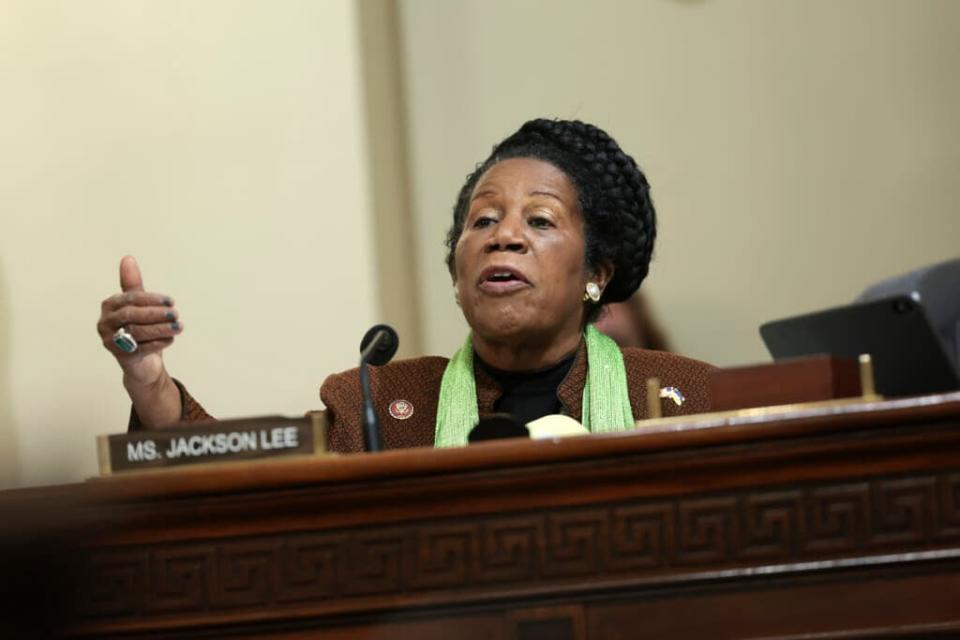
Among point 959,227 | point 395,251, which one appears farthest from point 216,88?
point 959,227

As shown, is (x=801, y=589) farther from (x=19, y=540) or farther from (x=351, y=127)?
(x=351, y=127)

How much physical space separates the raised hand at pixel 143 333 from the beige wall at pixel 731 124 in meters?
1.44

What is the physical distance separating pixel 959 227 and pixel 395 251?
1.47 metres

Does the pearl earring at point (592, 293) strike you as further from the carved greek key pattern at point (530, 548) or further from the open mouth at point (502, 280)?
the carved greek key pattern at point (530, 548)

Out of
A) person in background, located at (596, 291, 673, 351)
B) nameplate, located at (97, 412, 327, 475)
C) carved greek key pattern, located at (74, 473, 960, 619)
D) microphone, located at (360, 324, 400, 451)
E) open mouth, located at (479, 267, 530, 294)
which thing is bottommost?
carved greek key pattern, located at (74, 473, 960, 619)

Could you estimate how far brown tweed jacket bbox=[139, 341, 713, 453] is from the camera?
2559 millimetres

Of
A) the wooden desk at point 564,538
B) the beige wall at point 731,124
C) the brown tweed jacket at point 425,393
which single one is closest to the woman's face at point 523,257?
the brown tweed jacket at point 425,393

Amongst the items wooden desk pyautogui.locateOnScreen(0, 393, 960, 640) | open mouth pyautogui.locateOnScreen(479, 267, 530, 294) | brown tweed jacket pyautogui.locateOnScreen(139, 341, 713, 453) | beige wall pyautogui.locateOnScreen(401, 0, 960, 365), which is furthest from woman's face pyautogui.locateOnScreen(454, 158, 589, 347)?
beige wall pyautogui.locateOnScreen(401, 0, 960, 365)

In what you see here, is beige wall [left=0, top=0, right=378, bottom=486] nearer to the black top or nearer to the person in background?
the person in background

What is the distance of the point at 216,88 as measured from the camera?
12.2 ft

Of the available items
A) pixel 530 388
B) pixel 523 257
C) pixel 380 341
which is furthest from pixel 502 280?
pixel 380 341

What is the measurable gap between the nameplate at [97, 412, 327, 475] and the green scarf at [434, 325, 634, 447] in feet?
2.68

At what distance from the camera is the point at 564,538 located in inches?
61.6

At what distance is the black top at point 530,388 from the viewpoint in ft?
8.53
